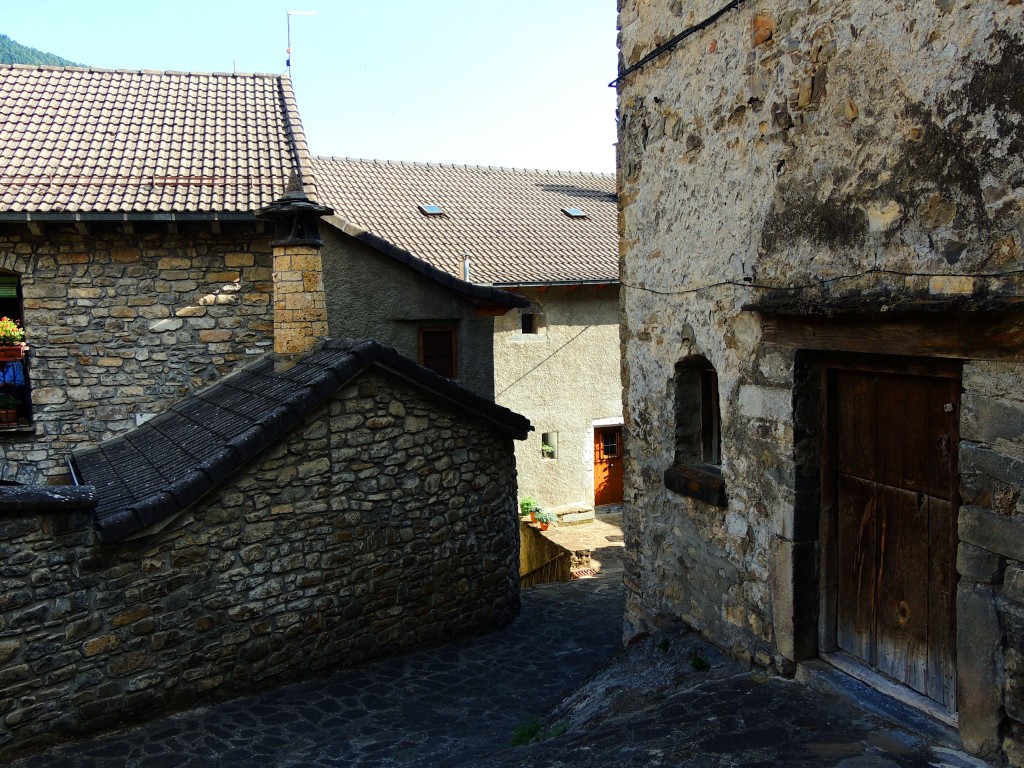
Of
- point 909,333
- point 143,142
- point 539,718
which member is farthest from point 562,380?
point 909,333

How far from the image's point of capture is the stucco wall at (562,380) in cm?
1588

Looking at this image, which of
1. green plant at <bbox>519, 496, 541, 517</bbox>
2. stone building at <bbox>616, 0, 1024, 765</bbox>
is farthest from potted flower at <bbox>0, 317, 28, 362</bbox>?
green plant at <bbox>519, 496, 541, 517</bbox>

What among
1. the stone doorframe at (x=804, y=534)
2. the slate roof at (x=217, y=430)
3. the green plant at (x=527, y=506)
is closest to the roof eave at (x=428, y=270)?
the slate roof at (x=217, y=430)

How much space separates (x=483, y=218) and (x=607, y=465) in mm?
5899

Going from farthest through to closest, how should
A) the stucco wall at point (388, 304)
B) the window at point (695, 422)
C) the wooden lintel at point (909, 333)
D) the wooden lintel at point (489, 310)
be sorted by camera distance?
the wooden lintel at point (489, 310) < the stucco wall at point (388, 304) < the window at point (695, 422) < the wooden lintel at point (909, 333)

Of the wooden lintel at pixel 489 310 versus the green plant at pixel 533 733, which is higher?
the wooden lintel at pixel 489 310

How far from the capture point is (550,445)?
16484 mm

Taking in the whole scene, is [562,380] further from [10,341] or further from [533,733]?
[533,733]

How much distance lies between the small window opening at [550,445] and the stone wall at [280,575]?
7911mm

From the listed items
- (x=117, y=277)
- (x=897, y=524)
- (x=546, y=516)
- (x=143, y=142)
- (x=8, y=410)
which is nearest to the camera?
(x=897, y=524)

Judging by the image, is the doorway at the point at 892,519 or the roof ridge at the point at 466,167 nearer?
the doorway at the point at 892,519

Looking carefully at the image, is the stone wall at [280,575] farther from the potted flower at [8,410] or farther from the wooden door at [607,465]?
the wooden door at [607,465]

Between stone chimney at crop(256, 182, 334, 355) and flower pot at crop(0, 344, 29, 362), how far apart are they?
2.69 metres

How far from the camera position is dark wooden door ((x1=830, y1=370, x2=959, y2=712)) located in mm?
3740
